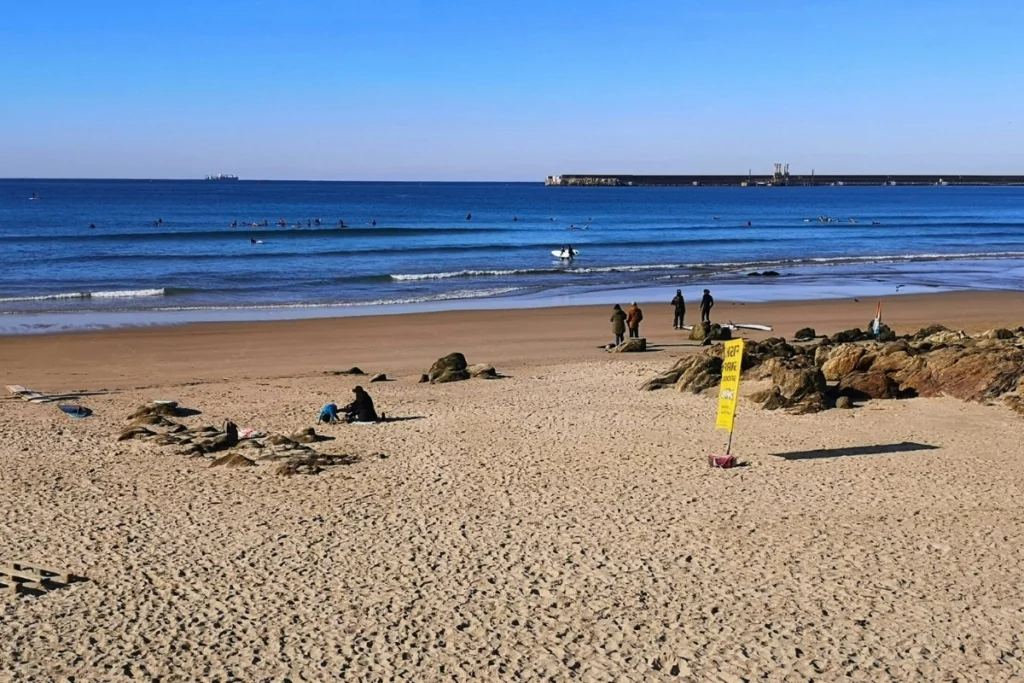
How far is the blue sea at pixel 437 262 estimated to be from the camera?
117ft

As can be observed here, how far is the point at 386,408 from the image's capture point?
18.4 metres

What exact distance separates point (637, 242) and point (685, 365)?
4346 cm

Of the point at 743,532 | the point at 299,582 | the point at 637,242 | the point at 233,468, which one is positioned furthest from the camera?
the point at 637,242

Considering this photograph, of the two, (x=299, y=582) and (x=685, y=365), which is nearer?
(x=299, y=582)

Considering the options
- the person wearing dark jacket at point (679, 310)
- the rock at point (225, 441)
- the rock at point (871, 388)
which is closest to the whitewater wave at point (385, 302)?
Answer: the person wearing dark jacket at point (679, 310)

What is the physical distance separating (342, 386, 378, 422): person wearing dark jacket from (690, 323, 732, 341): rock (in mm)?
11123

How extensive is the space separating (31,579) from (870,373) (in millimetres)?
14298

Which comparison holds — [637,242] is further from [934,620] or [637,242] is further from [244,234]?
[934,620]

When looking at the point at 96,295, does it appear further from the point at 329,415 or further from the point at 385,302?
the point at 329,415

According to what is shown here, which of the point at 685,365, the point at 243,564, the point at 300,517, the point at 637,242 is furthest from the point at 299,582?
the point at 637,242

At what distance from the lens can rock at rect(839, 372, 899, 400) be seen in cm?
1847

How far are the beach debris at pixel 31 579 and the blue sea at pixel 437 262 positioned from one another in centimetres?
1935

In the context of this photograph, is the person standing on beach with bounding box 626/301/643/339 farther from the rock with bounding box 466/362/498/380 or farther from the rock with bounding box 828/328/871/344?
the rock with bounding box 466/362/498/380

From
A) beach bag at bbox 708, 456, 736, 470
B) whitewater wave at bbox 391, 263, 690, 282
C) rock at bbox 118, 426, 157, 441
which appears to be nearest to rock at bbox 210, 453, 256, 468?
rock at bbox 118, 426, 157, 441
